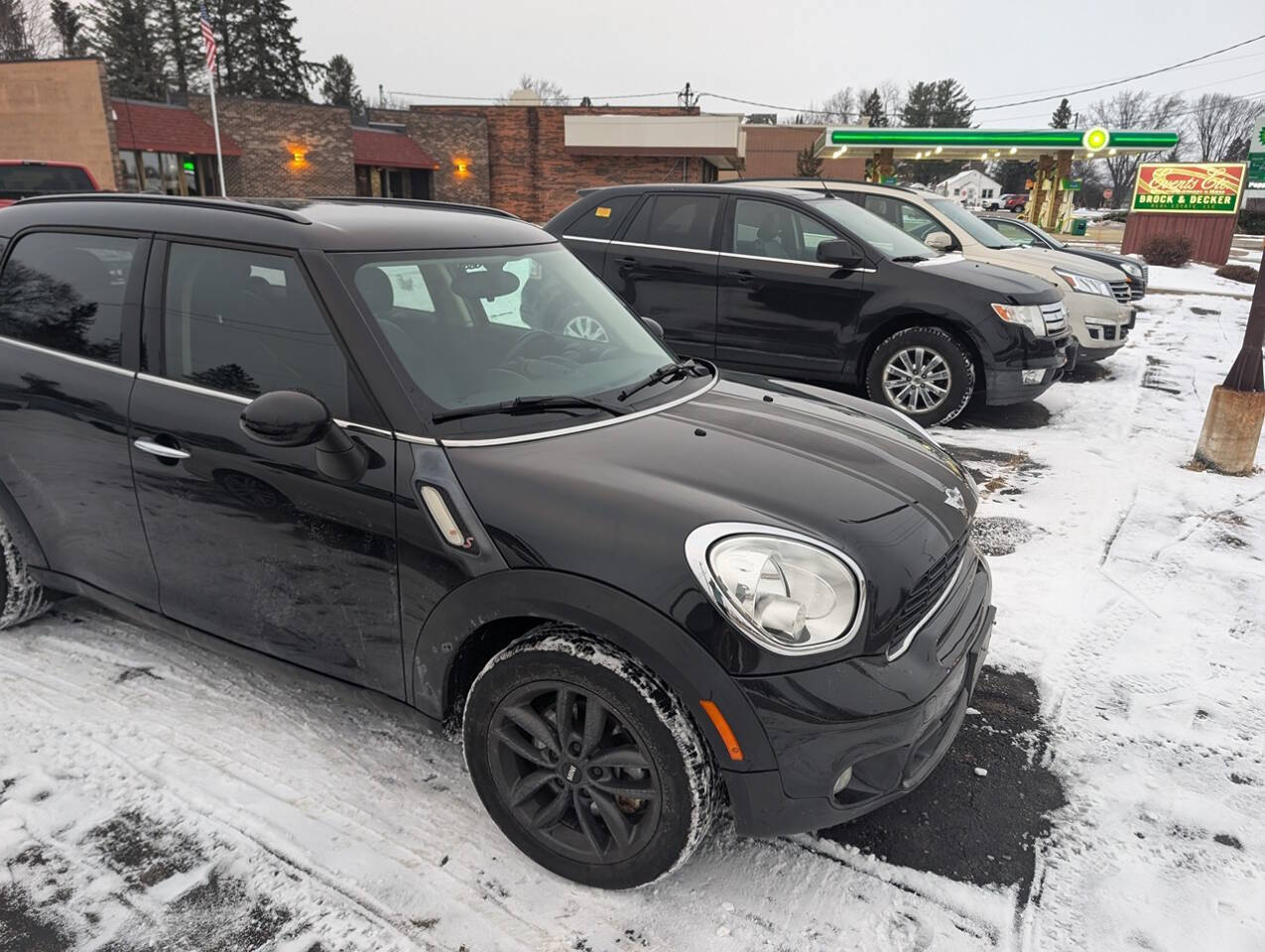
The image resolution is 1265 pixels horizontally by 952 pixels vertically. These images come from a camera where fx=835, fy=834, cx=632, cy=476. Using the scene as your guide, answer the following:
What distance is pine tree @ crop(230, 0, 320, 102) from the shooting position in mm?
55156

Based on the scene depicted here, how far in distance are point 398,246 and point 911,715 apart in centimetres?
217

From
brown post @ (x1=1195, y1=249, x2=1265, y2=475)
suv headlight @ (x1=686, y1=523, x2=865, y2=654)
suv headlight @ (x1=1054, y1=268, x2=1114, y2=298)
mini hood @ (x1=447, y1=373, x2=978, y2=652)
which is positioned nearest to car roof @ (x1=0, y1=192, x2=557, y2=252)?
mini hood @ (x1=447, y1=373, x2=978, y2=652)

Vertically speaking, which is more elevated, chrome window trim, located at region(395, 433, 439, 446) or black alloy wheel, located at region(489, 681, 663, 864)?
chrome window trim, located at region(395, 433, 439, 446)

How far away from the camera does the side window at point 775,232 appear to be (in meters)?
6.96

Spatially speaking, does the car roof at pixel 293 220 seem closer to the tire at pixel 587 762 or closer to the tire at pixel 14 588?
the tire at pixel 14 588

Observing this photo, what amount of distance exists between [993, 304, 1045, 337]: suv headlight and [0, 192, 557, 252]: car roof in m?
4.46

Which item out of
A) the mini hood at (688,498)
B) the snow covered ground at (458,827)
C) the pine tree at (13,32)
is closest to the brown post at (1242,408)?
the snow covered ground at (458,827)

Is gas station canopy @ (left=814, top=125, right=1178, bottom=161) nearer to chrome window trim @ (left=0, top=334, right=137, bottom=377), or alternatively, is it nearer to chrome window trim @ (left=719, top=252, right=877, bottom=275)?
chrome window trim @ (left=719, top=252, right=877, bottom=275)

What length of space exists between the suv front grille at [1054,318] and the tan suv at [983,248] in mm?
1604

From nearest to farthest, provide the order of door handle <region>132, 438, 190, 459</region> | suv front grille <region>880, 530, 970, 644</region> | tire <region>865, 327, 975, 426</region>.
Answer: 1. suv front grille <region>880, 530, 970, 644</region>
2. door handle <region>132, 438, 190, 459</region>
3. tire <region>865, 327, 975, 426</region>

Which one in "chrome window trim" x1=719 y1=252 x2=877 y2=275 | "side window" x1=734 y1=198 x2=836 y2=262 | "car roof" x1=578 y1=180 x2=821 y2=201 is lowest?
"chrome window trim" x1=719 y1=252 x2=877 y2=275

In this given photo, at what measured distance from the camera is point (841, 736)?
2064 millimetres

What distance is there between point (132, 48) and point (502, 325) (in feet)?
218

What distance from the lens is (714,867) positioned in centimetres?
246
